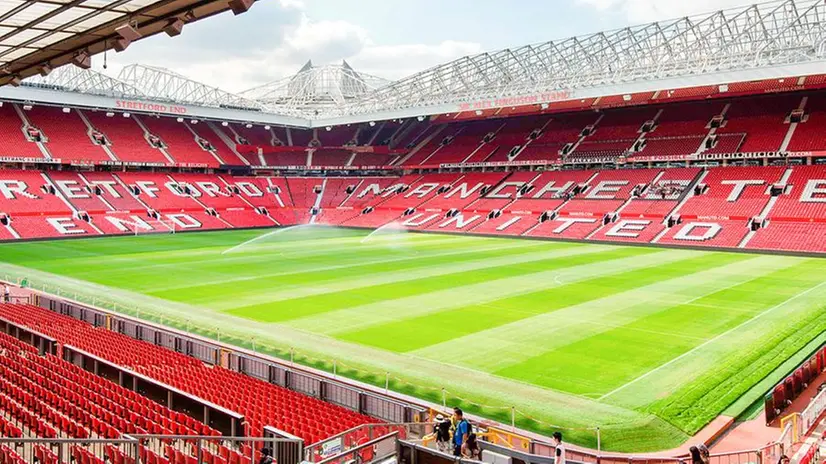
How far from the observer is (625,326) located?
22.4m

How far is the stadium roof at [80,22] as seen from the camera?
30.6ft

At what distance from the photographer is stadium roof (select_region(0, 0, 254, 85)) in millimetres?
9328

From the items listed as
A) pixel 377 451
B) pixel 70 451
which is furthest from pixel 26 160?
pixel 377 451

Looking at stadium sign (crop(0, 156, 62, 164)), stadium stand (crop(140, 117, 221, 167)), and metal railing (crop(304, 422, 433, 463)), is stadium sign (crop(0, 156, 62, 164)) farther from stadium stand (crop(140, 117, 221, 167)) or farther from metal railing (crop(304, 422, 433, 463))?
metal railing (crop(304, 422, 433, 463))

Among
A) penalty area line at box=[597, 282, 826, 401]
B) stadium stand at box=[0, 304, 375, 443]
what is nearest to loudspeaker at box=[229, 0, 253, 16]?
stadium stand at box=[0, 304, 375, 443]

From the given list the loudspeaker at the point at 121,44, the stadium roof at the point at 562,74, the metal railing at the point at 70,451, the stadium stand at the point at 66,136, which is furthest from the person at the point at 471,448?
the stadium stand at the point at 66,136

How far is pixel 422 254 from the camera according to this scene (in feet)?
143

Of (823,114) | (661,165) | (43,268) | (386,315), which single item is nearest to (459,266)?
(386,315)

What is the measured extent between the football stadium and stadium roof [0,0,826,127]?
290 mm

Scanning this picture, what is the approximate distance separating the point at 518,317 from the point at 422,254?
20.0 m

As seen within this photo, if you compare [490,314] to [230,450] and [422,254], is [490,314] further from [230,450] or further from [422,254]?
[422,254]

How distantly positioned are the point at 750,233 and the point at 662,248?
5912 mm

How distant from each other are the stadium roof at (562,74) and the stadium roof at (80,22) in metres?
41.3

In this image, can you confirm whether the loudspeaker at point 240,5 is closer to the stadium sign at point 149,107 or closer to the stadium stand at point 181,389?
the stadium stand at point 181,389
